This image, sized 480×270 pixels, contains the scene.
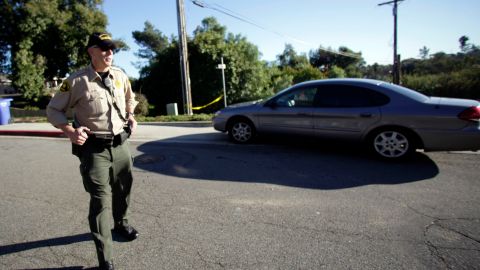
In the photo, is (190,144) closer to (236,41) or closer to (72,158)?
(72,158)

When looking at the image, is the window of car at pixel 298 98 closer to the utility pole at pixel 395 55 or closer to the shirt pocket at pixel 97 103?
the shirt pocket at pixel 97 103

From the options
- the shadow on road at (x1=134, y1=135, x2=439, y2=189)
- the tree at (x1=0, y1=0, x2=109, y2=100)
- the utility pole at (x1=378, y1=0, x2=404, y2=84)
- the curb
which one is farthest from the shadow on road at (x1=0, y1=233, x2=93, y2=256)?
the utility pole at (x1=378, y1=0, x2=404, y2=84)

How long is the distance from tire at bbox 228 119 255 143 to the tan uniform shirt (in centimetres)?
448

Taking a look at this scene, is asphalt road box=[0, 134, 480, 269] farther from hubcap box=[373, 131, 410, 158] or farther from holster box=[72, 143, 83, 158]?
holster box=[72, 143, 83, 158]

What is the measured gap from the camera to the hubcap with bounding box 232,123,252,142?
7.10 meters

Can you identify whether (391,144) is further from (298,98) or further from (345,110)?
(298,98)

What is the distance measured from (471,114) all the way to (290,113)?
115 inches

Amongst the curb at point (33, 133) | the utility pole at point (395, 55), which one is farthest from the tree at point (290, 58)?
the curb at point (33, 133)

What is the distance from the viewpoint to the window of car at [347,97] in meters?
5.71

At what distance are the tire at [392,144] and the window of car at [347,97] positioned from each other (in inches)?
21.1

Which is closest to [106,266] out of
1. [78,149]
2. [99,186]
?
[99,186]

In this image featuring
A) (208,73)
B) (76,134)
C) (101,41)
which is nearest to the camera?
(76,134)

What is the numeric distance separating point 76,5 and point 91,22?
1.64m

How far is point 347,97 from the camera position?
5.96 m
